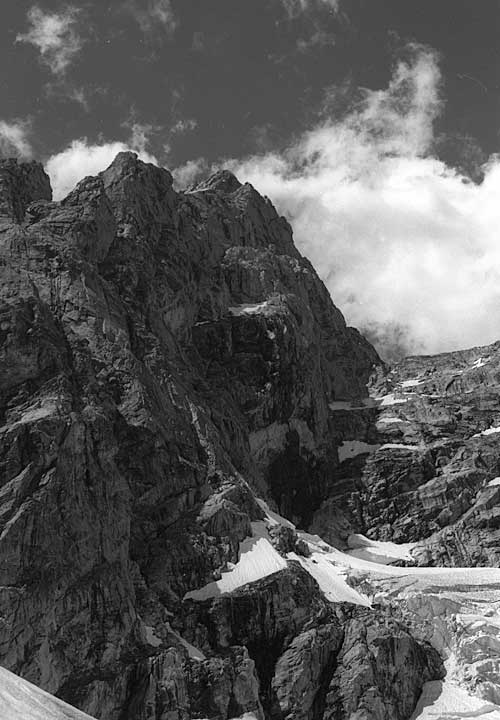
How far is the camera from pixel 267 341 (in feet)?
512

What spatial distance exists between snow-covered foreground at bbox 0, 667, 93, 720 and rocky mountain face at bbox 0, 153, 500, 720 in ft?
197

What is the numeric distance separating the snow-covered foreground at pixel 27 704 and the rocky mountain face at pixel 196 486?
60.1 metres

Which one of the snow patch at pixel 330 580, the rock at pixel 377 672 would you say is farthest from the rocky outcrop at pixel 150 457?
the snow patch at pixel 330 580

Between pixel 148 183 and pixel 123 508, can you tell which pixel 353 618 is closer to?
pixel 123 508

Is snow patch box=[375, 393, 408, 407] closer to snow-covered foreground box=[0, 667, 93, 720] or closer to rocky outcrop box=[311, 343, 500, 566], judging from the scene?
rocky outcrop box=[311, 343, 500, 566]

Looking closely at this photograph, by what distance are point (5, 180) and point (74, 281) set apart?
30380 mm

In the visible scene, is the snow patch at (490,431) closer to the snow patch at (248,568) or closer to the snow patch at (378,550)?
the snow patch at (378,550)

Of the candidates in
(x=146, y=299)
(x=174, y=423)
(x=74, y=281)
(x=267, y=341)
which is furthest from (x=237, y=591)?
(x=267, y=341)

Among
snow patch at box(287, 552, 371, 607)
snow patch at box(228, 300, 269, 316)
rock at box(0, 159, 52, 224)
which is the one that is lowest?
snow patch at box(287, 552, 371, 607)

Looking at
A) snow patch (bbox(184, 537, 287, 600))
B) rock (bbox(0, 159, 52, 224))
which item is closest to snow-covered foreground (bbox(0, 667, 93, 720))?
snow patch (bbox(184, 537, 287, 600))

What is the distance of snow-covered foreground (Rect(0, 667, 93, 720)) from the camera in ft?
28.0

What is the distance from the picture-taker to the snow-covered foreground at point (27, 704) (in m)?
8.55

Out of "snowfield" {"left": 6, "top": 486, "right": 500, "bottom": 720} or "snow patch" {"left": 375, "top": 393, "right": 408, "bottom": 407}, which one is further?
"snow patch" {"left": 375, "top": 393, "right": 408, "bottom": 407}

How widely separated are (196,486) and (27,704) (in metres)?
98.7
